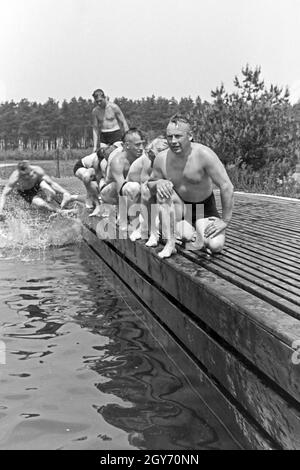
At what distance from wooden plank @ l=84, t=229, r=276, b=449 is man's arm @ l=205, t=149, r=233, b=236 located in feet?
3.04

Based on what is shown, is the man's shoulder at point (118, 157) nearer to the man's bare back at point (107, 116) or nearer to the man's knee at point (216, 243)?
the man's bare back at point (107, 116)

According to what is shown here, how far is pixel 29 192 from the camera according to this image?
12.0 meters

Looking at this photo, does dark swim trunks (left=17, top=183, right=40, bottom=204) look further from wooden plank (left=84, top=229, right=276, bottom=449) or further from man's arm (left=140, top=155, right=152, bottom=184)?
man's arm (left=140, top=155, right=152, bottom=184)

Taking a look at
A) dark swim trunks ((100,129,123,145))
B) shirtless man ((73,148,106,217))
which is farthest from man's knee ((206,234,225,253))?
dark swim trunks ((100,129,123,145))

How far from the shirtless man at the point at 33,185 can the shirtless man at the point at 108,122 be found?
3.92 ft

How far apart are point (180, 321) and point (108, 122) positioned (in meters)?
7.37

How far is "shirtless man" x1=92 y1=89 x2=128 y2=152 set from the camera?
39.0ft

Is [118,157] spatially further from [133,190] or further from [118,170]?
[133,190]

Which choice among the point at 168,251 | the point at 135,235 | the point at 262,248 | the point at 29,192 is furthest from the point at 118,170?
the point at 29,192

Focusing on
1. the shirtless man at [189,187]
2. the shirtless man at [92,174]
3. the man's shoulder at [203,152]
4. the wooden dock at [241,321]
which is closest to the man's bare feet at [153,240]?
the wooden dock at [241,321]

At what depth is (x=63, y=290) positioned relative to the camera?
824 centimetres
